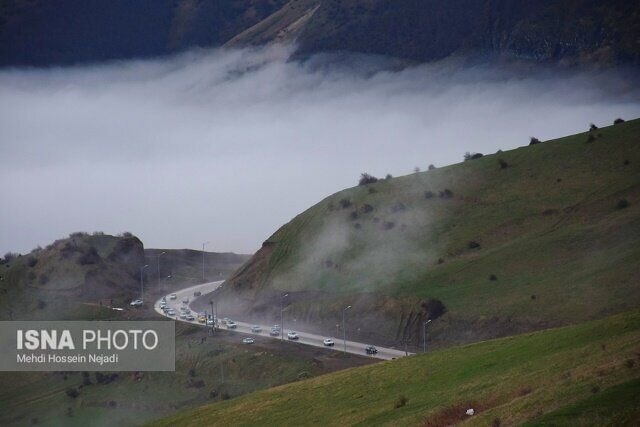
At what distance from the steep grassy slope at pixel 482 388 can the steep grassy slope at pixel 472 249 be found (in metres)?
33.2

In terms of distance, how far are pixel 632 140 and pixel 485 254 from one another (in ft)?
91.5

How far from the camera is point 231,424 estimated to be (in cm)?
5909

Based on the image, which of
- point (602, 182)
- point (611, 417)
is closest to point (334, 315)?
point (602, 182)

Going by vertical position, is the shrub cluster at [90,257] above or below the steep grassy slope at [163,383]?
above

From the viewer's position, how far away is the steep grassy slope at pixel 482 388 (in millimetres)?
34344

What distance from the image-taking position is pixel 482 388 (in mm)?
45531

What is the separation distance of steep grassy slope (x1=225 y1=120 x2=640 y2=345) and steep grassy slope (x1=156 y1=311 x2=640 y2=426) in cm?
3319

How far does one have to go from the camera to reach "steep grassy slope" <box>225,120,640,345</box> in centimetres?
9988

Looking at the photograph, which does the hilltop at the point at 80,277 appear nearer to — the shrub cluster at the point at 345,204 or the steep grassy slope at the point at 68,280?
the steep grassy slope at the point at 68,280

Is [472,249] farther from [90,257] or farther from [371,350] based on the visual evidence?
[90,257]

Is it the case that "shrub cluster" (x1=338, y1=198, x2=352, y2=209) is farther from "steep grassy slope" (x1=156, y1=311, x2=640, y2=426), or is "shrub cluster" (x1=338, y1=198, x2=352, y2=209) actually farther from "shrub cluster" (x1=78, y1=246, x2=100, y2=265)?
"steep grassy slope" (x1=156, y1=311, x2=640, y2=426)

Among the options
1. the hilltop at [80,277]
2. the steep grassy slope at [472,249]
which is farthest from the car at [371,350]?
the hilltop at [80,277]

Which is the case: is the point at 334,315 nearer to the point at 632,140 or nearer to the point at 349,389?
the point at 632,140

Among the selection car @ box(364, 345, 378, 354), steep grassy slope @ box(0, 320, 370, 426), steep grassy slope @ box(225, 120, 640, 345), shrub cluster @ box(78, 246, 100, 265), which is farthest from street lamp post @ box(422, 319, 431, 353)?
shrub cluster @ box(78, 246, 100, 265)
